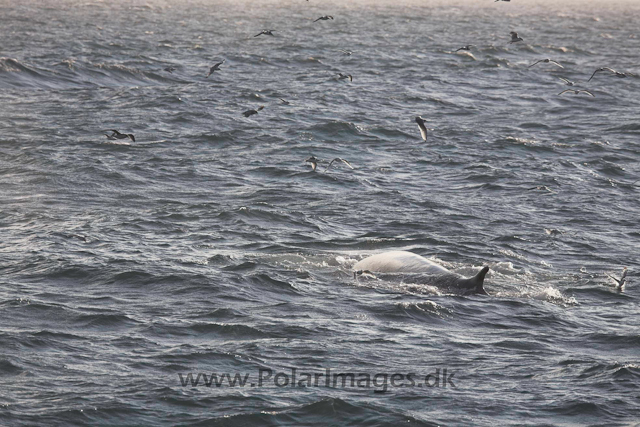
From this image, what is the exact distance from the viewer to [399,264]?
21.3 metres

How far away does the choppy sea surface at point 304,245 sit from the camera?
15.0 metres

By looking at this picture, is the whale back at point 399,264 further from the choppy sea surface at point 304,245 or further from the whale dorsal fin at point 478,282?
the whale dorsal fin at point 478,282

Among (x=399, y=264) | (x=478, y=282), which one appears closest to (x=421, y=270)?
(x=399, y=264)

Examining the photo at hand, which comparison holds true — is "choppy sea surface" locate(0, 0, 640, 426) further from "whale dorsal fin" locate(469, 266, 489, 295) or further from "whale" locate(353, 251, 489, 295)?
"whale" locate(353, 251, 489, 295)

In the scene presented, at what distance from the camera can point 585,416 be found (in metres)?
14.5

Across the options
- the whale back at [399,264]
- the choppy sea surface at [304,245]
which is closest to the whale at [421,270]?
the whale back at [399,264]

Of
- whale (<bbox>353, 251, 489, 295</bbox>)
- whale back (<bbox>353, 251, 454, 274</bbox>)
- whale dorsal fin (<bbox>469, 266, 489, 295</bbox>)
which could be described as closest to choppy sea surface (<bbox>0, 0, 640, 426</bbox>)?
whale dorsal fin (<bbox>469, 266, 489, 295</bbox>)

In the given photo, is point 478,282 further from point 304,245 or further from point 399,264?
point 304,245

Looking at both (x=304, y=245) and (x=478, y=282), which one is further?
(x=304, y=245)

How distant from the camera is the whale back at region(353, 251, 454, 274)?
2092 cm

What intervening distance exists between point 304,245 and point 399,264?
316 centimetres

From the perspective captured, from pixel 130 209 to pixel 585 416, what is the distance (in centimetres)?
1499

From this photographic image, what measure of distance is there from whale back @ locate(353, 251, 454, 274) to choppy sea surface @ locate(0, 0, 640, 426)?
18.7 inches

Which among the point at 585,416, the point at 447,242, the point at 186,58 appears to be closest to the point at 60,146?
the point at 447,242
